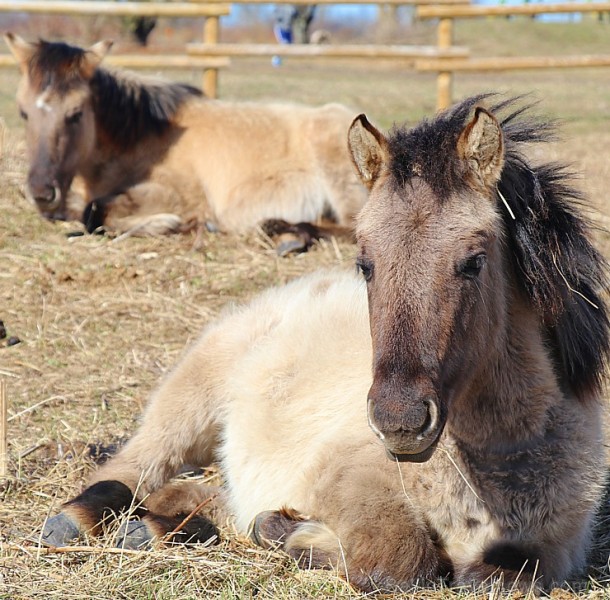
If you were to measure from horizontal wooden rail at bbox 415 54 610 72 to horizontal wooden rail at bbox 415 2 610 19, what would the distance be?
594mm

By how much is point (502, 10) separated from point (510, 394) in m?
10.4

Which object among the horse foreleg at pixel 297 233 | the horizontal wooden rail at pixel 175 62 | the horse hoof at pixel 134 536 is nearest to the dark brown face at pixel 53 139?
the horse foreleg at pixel 297 233

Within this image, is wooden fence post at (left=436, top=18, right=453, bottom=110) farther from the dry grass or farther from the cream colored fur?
the cream colored fur

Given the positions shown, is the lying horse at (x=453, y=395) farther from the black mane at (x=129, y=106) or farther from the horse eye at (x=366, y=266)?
the black mane at (x=129, y=106)

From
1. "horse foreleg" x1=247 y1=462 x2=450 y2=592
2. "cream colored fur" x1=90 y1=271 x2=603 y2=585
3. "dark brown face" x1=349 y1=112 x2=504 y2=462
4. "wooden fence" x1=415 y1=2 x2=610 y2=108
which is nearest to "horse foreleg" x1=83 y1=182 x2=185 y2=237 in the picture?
"cream colored fur" x1=90 y1=271 x2=603 y2=585

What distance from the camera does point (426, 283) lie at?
274 centimetres

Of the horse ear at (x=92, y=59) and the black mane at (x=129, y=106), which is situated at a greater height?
the horse ear at (x=92, y=59)

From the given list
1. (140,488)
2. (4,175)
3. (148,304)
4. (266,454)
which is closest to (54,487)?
(140,488)

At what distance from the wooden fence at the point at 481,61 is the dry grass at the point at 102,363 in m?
2.48

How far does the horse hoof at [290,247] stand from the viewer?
7.37 meters

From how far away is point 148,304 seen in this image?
6387 mm

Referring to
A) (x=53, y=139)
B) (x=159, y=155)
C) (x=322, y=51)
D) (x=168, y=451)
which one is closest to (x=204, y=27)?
(x=322, y=51)

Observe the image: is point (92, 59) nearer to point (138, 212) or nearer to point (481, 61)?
point (138, 212)

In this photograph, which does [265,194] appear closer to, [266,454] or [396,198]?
[266,454]
